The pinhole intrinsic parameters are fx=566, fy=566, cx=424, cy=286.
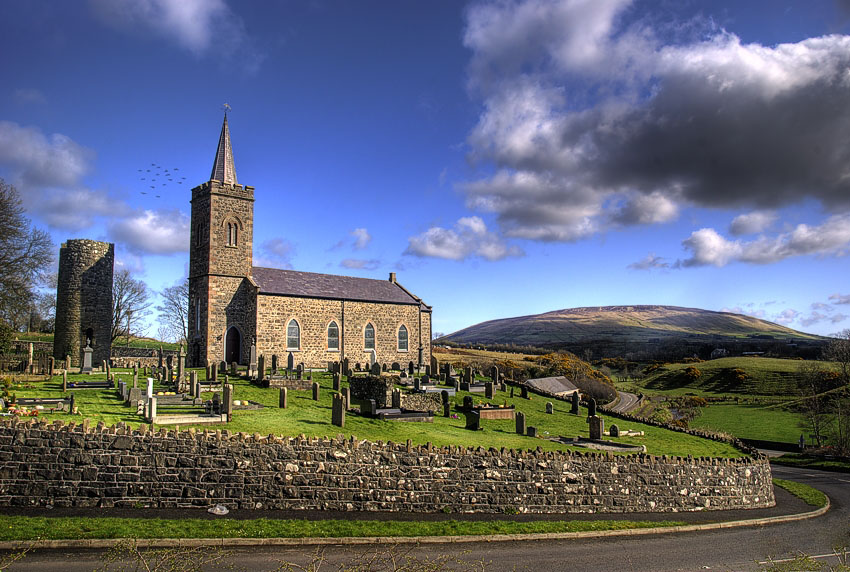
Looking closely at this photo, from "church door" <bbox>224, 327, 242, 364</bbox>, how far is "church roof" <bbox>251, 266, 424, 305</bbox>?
3580 mm

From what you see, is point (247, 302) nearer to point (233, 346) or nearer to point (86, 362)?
point (233, 346)

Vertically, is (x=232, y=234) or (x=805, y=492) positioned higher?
(x=232, y=234)

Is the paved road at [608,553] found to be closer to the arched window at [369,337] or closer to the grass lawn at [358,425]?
the grass lawn at [358,425]

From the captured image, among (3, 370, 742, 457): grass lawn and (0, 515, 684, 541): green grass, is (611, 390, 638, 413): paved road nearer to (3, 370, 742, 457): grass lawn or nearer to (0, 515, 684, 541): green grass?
(3, 370, 742, 457): grass lawn

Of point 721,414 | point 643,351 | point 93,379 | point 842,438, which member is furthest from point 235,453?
point 643,351

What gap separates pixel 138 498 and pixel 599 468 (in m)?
13.3

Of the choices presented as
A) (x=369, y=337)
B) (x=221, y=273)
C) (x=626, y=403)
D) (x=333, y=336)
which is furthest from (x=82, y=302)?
(x=626, y=403)

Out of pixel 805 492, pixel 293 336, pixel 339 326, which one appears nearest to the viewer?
pixel 805 492

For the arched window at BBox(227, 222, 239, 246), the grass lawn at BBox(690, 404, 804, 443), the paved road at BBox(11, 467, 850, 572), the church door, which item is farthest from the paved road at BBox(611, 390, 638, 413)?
the arched window at BBox(227, 222, 239, 246)

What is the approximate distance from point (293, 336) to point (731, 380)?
→ 62.8 metres

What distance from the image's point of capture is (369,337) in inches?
1762

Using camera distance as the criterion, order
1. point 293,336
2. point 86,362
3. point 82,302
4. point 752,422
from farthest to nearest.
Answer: point 752,422 → point 293,336 → point 82,302 → point 86,362

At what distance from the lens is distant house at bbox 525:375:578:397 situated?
48.3 metres

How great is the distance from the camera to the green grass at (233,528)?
1143 cm
